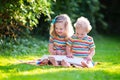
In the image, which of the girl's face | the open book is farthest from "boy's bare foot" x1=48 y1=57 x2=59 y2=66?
the girl's face

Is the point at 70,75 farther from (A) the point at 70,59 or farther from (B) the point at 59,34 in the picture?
(B) the point at 59,34

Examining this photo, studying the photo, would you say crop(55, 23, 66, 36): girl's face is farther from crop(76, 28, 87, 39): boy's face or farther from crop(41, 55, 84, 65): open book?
crop(41, 55, 84, 65): open book

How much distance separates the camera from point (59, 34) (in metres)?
8.64

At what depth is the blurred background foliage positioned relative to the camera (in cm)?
970

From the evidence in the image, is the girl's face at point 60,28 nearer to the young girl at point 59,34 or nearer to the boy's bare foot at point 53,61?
the young girl at point 59,34

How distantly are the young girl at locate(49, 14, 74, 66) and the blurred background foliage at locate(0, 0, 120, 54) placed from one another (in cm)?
109

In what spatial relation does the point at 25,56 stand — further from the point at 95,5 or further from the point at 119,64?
the point at 95,5

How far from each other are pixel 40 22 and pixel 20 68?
5989mm

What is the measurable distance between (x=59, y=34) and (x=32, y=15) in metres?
1.71

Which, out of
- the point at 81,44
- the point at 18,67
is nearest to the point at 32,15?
the point at 81,44

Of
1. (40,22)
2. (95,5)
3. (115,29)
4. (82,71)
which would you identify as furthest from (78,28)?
(115,29)

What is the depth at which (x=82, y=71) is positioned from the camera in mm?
7582

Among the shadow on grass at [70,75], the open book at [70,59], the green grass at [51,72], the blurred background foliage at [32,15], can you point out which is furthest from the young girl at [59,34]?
the blurred background foliage at [32,15]

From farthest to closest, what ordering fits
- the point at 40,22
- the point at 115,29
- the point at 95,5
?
1. the point at 115,29
2. the point at 95,5
3. the point at 40,22
